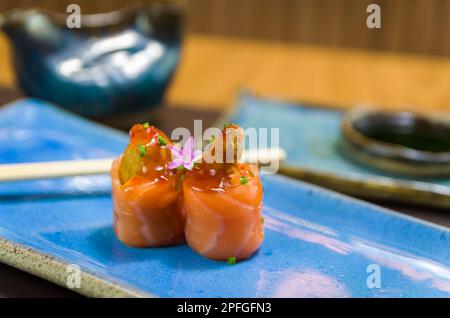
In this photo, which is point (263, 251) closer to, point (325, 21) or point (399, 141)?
point (399, 141)

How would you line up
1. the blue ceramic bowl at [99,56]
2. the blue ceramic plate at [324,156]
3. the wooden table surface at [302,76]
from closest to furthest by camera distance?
the blue ceramic plate at [324,156], the blue ceramic bowl at [99,56], the wooden table surface at [302,76]

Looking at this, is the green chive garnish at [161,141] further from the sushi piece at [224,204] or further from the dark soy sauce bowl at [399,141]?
the dark soy sauce bowl at [399,141]

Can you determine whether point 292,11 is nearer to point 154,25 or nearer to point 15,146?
point 154,25

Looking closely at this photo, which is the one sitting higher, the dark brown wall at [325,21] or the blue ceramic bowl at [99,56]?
the blue ceramic bowl at [99,56]

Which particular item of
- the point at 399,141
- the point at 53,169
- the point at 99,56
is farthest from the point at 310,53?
the point at 53,169

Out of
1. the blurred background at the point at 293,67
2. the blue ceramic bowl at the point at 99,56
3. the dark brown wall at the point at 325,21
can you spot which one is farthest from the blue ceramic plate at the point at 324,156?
the dark brown wall at the point at 325,21

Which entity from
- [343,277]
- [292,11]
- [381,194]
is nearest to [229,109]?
[381,194]

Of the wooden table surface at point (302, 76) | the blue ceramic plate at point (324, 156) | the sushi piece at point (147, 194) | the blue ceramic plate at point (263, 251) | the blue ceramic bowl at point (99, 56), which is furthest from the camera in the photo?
the wooden table surface at point (302, 76)
